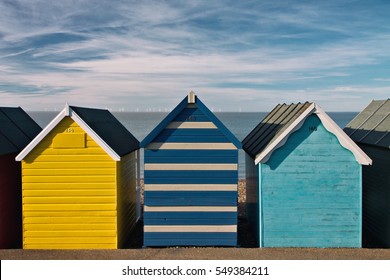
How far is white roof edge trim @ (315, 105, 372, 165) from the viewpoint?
10523mm

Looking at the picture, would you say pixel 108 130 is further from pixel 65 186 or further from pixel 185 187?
pixel 185 187

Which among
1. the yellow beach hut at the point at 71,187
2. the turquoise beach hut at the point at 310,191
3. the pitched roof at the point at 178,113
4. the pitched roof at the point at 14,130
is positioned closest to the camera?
the pitched roof at the point at 178,113

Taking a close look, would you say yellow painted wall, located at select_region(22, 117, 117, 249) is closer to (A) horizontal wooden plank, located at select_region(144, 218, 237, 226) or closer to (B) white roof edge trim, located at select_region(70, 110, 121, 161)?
(B) white roof edge trim, located at select_region(70, 110, 121, 161)

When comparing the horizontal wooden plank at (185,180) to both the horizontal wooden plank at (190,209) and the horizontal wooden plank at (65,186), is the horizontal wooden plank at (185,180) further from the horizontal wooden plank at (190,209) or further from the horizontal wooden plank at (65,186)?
the horizontal wooden plank at (65,186)

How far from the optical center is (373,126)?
12938 millimetres

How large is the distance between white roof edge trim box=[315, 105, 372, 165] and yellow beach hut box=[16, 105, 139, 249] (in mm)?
5640

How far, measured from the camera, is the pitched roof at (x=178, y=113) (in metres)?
10.5

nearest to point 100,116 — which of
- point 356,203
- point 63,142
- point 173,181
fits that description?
point 63,142

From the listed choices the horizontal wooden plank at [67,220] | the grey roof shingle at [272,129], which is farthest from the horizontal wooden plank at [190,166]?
the horizontal wooden plank at [67,220]

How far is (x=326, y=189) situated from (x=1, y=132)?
382 inches

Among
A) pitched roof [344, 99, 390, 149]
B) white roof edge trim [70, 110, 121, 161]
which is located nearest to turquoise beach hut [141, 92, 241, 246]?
white roof edge trim [70, 110, 121, 161]

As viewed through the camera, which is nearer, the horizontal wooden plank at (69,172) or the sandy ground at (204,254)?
the sandy ground at (204,254)

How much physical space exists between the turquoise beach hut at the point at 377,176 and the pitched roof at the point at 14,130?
430 inches

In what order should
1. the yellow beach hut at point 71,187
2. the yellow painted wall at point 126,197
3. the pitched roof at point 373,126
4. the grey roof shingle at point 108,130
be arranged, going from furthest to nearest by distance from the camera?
the pitched roof at point 373,126 → the yellow painted wall at point 126,197 → the grey roof shingle at point 108,130 → the yellow beach hut at point 71,187
